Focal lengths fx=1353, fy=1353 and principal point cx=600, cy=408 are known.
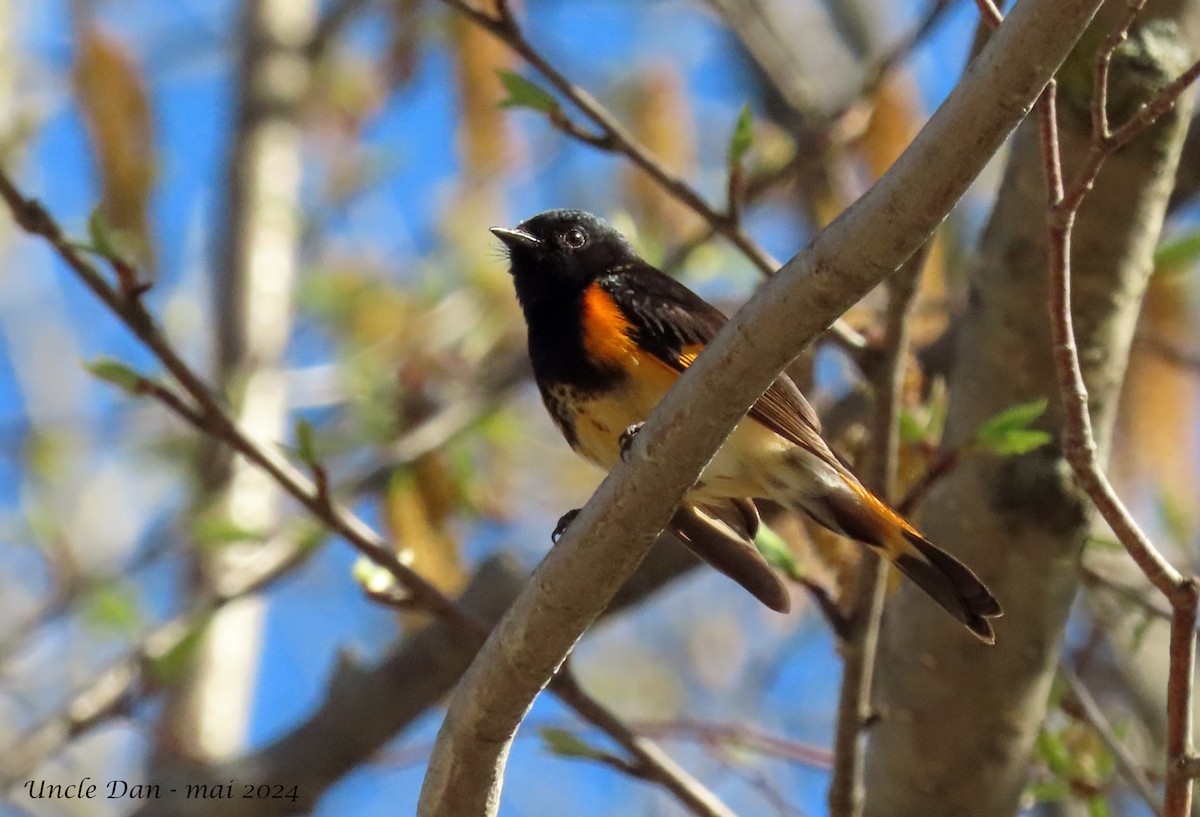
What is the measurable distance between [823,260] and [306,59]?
5.62 metres

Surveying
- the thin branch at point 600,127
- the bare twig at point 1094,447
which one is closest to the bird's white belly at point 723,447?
the thin branch at point 600,127

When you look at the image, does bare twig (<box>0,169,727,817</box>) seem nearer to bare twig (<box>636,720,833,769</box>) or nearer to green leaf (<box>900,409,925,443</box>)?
bare twig (<box>636,720,833,769</box>)

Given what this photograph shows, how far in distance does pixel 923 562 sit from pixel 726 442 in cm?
47

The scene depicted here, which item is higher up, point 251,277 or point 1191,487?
point 251,277

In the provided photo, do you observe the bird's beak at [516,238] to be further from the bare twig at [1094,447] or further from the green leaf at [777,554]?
the bare twig at [1094,447]

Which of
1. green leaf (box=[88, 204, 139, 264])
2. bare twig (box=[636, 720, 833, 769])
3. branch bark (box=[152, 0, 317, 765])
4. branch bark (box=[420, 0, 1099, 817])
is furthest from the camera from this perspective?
branch bark (box=[152, 0, 317, 765])

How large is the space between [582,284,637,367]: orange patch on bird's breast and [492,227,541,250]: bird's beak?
439 millimetres

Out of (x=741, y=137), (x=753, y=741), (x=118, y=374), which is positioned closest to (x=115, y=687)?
(x=118, y=374)

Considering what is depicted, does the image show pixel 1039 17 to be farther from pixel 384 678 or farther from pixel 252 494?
pixel 252 494

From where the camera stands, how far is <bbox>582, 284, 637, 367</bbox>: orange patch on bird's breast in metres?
3.15

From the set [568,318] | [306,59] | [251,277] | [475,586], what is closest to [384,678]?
[475,586]

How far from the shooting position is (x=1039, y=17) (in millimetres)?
1640

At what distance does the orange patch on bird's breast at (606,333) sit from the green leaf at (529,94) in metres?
0.54

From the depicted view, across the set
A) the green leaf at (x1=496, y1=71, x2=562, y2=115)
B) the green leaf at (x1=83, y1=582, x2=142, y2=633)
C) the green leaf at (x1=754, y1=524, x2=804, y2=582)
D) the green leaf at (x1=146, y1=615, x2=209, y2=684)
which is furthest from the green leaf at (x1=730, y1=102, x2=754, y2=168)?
the green leaf at (x1=83, y1=582, x2=142, y2=633)
